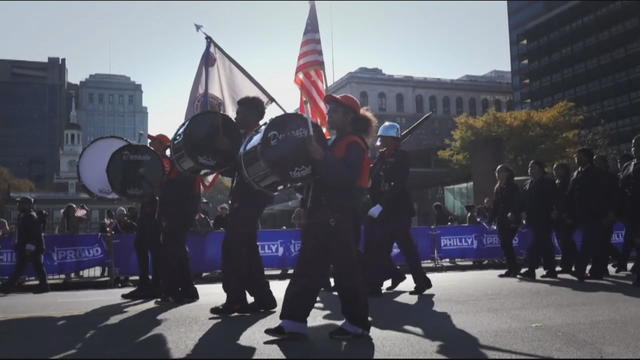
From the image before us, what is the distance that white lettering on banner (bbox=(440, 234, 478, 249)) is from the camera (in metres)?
14.6

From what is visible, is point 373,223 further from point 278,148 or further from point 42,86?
point 42,86

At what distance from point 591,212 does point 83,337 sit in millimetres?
7405

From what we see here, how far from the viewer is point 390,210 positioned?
802 cm

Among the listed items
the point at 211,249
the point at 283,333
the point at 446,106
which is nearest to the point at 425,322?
the point at 283,333

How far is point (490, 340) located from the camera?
4.64 meters

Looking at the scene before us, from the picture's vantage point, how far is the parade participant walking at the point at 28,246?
10844mm

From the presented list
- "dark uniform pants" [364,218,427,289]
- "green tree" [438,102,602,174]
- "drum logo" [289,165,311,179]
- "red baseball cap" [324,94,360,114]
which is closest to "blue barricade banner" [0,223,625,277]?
"dark uniform pants" [364,218,427,289]

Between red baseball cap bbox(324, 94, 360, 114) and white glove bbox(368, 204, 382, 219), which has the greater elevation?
red baseball cap bbox(324, 94, 360, 114)

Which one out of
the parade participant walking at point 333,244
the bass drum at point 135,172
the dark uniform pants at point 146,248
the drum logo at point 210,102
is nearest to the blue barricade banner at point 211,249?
the drum logo at point 210,102

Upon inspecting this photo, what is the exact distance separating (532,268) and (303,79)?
4976mm

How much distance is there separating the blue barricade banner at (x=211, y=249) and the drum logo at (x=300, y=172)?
7.90m

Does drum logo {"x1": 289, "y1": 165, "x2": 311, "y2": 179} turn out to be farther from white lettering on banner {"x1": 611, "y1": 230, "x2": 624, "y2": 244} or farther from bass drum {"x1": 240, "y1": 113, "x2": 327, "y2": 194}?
white lettering on banner {"x1": 611, "y1": 230, "x2": 624, "y2": 244}

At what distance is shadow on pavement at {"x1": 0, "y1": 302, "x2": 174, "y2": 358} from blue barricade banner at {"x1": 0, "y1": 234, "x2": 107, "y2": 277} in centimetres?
652

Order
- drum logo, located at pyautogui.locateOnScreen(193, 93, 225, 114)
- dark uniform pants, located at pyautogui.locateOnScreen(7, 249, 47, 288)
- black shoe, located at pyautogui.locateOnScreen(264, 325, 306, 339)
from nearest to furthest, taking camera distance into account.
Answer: black shoe, located at pyautogui.locateOnScreen(264, 325, 306, 339), drum logo, located at pyautogui.locateOnScreen(193, 93, 225, 114), dark uniform pants, located at pyautogui.locateOnScreen(7, 249, 47, 288)
